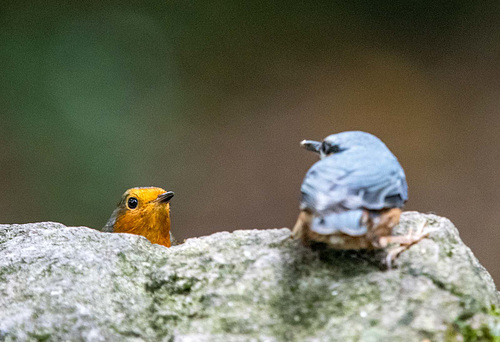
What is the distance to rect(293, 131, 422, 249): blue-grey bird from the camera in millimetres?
1642

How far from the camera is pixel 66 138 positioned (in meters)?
4.86

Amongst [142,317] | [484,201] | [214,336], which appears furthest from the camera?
[484,201]

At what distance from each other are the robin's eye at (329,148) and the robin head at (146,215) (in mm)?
1545

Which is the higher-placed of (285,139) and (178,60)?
(178,60)

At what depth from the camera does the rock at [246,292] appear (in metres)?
1.62

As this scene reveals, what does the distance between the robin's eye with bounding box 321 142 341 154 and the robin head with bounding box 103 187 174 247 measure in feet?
5.07

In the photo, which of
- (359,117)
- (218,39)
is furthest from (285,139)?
(218,39)

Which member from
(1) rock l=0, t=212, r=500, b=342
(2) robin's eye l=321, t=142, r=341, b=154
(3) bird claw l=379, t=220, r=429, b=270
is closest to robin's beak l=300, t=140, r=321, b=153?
(2) robin's eye l=321, t=142, r=341, b=154

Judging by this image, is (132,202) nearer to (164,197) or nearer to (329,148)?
(164,197)

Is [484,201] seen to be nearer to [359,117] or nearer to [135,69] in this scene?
[359,117]

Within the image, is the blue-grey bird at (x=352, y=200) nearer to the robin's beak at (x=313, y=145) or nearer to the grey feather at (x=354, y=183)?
the grey feather at (x=354, y=183)

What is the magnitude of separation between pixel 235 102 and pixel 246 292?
317 cm

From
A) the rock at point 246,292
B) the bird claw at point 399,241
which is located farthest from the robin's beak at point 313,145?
the bird claw at point 399,241

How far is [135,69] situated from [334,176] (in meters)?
3.45
